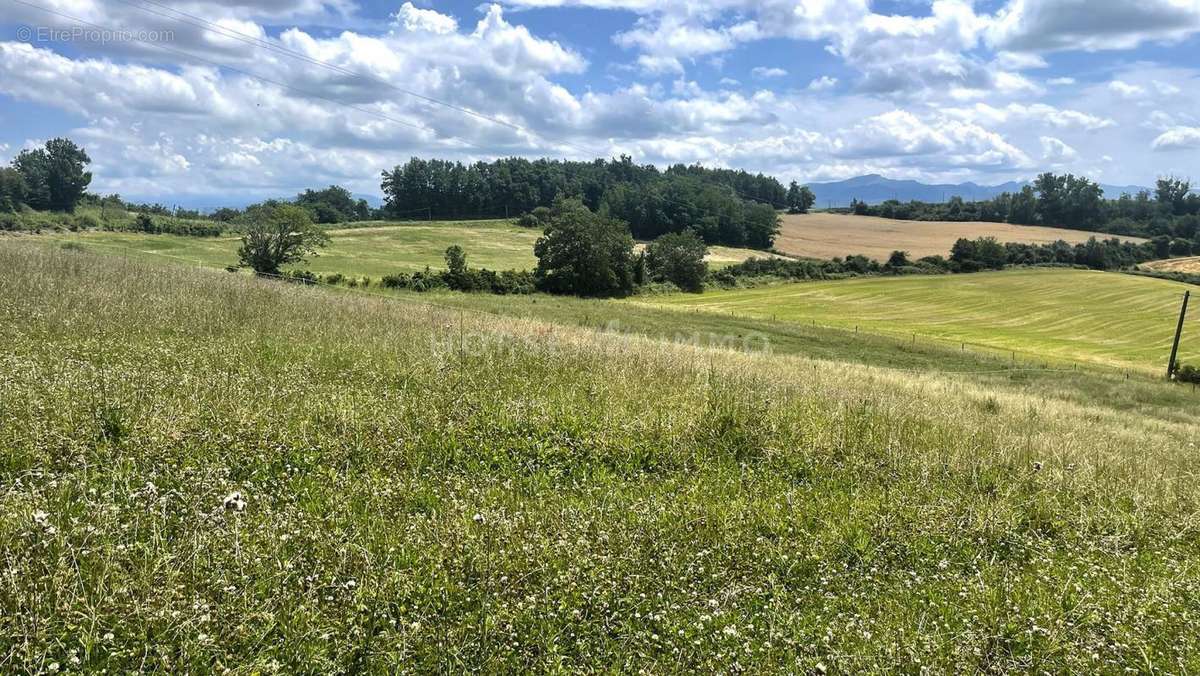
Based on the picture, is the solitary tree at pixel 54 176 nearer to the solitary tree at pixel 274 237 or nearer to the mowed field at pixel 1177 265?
the solitary tree at pixel 274 237

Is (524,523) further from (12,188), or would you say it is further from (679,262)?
(12,188)

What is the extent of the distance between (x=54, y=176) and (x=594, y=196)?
4061 inches

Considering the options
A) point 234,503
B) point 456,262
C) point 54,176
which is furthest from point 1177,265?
point 54,176

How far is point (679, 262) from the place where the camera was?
96.7m

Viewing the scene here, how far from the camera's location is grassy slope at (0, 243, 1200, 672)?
11.7ft

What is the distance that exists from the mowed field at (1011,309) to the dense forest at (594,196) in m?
36.4

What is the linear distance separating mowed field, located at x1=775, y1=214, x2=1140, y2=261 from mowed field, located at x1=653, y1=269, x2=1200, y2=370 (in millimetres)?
18898

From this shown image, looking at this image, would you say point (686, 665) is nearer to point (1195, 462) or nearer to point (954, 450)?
point (954, 450)

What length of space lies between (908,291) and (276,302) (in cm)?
8728

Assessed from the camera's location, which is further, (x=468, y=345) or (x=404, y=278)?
(x=404, y=278)

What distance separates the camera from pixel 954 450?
7555mm

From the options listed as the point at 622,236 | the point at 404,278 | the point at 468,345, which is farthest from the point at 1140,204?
the point at 468,345

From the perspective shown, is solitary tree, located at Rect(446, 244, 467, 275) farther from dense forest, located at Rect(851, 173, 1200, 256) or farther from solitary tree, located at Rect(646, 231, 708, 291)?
dense forest, located at Rect(851, 173, 1200, 256)

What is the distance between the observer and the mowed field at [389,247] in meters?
73.2
